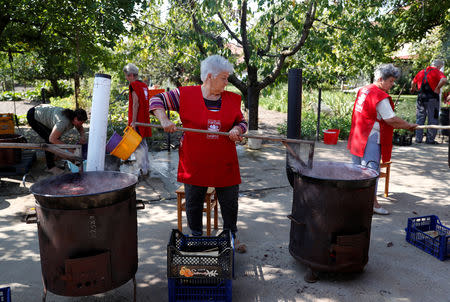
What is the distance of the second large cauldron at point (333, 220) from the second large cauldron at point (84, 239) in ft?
4.76

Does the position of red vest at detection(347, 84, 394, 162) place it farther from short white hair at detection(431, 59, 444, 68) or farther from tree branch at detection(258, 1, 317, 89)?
short white hair at detection(431, 59, 444, 68)

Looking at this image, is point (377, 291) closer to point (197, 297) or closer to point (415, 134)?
point (197, 297)

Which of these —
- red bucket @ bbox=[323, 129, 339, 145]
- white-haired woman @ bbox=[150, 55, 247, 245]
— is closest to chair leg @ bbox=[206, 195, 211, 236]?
white-haired woman @ bbox=[150, 55, 247, 245]

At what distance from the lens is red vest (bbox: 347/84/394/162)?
13.6 ft

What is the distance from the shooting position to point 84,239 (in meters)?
2.42

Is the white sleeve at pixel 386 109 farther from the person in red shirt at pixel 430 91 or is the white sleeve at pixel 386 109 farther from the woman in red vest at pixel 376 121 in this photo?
the person in red shirt at pixel 430 91

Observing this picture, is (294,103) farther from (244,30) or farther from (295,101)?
(244,30)

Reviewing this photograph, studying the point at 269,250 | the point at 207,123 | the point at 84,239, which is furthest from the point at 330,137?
the point at 84,239

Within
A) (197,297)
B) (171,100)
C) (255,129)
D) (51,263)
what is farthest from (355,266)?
(255,129)

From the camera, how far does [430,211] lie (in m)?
4.79

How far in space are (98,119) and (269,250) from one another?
2.10 meters

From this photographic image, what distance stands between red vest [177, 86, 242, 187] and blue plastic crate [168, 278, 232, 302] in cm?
85

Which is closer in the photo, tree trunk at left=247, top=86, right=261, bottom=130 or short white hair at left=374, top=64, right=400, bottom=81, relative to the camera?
short white hair at left=374, top=64, right=400, bottom=81

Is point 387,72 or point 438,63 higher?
point 438,63
